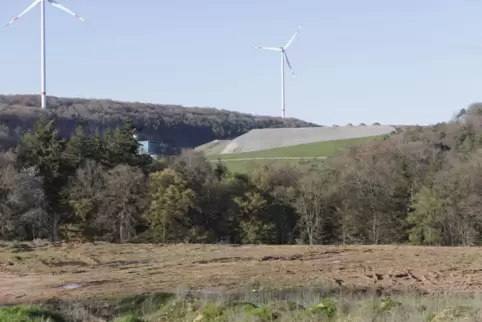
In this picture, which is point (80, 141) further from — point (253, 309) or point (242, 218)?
point (253, 309)

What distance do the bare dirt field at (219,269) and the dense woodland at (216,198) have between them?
14.9 meters

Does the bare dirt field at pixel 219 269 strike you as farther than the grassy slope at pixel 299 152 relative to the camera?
No

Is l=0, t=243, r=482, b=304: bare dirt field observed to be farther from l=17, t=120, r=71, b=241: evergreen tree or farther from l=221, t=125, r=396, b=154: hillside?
l=221, t=125, r=396, b=154: hillside

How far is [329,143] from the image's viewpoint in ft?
355

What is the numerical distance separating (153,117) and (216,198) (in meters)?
95.1

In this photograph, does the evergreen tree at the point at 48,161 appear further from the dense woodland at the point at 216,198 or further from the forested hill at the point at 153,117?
the forested hill at the point at 153,117

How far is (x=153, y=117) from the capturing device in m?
150

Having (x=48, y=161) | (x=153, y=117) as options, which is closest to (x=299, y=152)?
(x=48, y=161)

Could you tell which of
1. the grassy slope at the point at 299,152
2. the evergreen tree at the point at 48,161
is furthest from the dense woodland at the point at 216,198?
the grassy slope at the point at 299,152

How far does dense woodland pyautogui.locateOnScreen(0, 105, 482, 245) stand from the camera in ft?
168

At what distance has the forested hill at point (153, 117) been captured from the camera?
122312mm

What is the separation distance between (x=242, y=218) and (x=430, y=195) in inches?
646

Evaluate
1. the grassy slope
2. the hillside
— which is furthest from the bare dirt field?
the hillside

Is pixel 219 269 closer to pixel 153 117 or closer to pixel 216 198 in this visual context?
pixel 216 198
